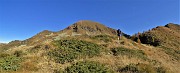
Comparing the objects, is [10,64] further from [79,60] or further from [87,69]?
[87,69]

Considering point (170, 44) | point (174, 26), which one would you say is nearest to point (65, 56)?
point (170, 44)

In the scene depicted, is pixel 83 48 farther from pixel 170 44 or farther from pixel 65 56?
pixel 170 44

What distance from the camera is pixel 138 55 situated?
25562 mm

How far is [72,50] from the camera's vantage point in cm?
2394

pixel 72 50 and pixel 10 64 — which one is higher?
pixel 72 50

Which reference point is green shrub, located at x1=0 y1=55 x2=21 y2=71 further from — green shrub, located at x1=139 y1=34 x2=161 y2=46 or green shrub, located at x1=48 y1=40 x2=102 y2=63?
green shrub, located at x1=139 y1=34 x2=161 y2=46

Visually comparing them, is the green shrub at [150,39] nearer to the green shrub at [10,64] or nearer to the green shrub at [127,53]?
the green shrub at [127,53]

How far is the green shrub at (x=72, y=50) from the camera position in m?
21.7

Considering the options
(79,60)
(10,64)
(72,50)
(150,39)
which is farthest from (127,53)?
(150,39)

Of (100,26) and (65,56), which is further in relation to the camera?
(100,26)

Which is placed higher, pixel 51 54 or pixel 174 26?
pixel 174 26

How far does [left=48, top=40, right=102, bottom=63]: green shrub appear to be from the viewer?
21703 mm

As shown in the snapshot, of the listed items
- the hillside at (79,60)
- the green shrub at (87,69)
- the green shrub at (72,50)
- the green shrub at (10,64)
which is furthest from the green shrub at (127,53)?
the green shrub at (10,64)

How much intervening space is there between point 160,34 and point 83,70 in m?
33.6
